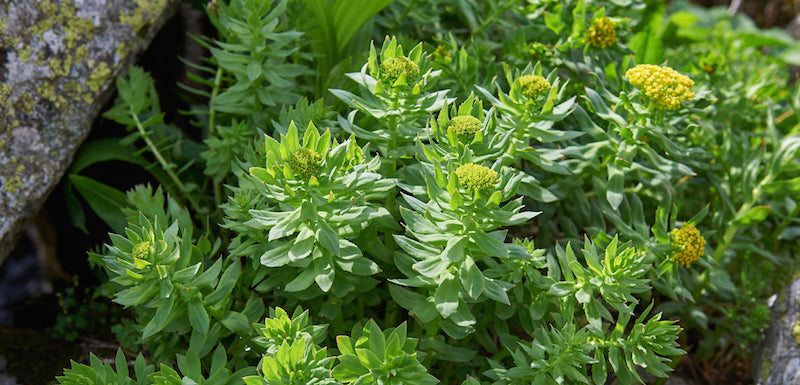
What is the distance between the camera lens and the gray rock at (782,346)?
74.2 inches

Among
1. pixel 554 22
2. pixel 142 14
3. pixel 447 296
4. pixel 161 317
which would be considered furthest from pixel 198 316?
pixel 554 22

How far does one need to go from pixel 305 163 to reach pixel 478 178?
369 millimetres

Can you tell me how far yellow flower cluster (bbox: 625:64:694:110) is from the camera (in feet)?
5.61

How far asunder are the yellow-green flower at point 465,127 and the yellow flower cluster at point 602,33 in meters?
0.78

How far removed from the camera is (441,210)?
54.7 inches

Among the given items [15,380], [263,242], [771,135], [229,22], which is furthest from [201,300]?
[771,135]

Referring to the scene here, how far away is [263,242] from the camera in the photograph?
156 cm

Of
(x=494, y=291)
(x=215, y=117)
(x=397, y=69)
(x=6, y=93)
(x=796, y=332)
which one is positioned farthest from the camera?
(x=215, y=117)

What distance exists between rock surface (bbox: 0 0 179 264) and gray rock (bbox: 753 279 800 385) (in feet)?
7.66

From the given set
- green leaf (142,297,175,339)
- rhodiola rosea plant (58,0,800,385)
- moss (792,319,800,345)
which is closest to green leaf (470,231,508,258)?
rhodiola rosea plant (58,0,800,385)

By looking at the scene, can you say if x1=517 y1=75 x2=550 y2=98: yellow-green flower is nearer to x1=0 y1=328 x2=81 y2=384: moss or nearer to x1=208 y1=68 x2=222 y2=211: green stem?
x1=208 y1=68 x2=222 y2=211: green stem

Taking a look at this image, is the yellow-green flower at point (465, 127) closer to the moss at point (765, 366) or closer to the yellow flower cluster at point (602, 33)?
the yellow flower cluster at point (602, 33)

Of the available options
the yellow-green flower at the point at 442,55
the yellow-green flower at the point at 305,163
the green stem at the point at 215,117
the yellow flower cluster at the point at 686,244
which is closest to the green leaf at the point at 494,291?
the yellow-green flower at the point at 305,163

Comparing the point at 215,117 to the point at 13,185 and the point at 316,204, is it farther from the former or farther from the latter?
the point at 316,204
